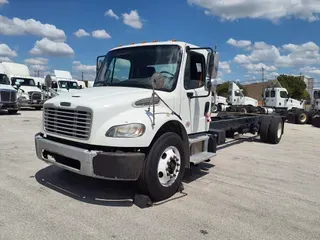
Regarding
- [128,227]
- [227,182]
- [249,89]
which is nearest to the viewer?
[128,227]

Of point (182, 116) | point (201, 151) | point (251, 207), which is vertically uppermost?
point (182, 116)

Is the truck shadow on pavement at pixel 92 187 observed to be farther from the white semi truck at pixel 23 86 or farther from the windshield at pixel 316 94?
the windshield at pixel 316 94

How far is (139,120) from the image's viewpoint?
4230mm

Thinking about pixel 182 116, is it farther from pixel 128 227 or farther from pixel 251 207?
pixel 128 227

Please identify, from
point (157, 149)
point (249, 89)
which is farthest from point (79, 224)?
point (249, 89)

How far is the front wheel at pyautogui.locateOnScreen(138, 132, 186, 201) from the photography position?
4.34m

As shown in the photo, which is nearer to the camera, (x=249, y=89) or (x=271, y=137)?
(x=271, y=137)

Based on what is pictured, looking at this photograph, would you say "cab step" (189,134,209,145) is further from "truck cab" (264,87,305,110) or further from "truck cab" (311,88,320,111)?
"truck cab" (264,87,305,110)

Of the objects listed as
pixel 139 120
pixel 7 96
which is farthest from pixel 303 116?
pixel 139 120

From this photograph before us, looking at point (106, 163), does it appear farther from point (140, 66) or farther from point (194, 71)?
point (194, 71)

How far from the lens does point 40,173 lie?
19.4ft

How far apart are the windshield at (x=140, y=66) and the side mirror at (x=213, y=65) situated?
A: 54 cm

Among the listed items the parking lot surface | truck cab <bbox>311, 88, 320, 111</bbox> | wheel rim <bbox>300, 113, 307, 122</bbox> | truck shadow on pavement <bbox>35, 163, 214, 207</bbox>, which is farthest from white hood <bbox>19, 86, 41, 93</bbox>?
truck cab <bbox>311, 88, 320, 111</bbox>

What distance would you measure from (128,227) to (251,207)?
6.42 feet
